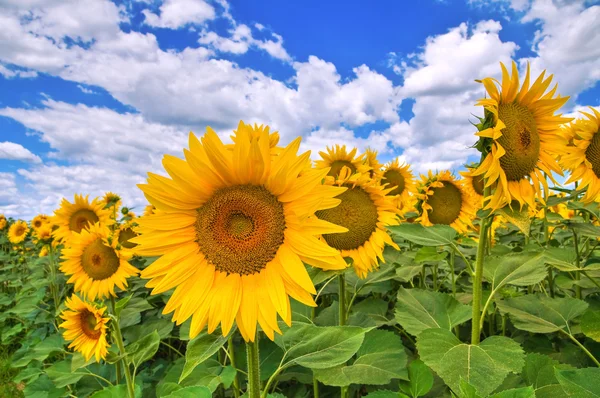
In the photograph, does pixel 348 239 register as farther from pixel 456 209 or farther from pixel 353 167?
pixel 353 167

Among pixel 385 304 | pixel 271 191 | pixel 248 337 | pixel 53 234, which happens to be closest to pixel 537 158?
pixel 385 304

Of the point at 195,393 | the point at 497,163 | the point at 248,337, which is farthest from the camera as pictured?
the point at 497,163

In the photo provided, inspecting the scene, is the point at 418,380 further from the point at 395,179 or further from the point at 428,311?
the point at 395,179

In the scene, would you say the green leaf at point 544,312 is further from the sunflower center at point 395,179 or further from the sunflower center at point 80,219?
the sunflower center at point 80,219

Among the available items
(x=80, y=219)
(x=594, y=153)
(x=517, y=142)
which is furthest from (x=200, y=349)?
(x=80, y=219)

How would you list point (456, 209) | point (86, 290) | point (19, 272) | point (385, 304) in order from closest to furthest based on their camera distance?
1. point (385, 304)
2. point (456, 209)
3. point (86, 290)
4. point (19, 272)

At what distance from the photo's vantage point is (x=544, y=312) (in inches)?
98.1

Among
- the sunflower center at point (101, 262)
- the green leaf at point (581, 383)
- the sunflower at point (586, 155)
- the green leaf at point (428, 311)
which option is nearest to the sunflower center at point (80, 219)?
the sunflower center at point (101, 262)

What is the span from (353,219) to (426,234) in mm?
534

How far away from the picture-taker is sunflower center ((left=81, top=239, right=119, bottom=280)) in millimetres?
4391

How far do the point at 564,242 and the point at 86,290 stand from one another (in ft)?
17.3

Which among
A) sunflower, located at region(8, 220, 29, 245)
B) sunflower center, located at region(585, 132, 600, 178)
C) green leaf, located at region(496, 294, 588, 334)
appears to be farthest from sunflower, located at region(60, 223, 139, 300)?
sunflower, located at region(8, 220, 29, 245)

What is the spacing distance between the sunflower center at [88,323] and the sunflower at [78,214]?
105 inches

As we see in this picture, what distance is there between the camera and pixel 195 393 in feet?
5.04
